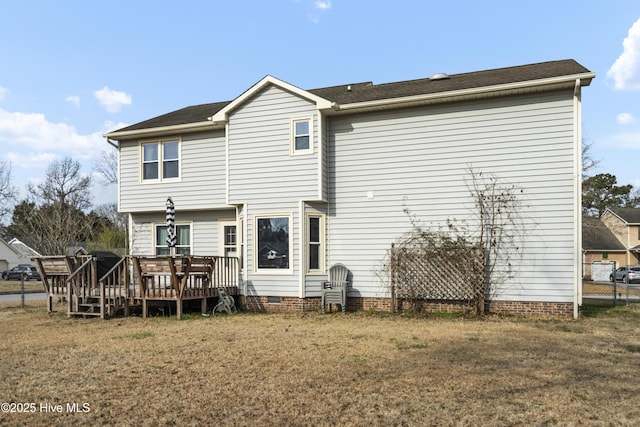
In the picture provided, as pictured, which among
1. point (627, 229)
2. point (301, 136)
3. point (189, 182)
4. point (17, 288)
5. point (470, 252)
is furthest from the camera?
point (627, 229)

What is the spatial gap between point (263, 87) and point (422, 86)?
13.9ft

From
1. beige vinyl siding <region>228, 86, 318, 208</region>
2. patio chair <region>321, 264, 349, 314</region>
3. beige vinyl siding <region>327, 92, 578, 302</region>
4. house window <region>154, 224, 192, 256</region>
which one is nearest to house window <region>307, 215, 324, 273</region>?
beige vinyl siding <region>327, 92, 578, 302</region>

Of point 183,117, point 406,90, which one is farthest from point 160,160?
point 406,90

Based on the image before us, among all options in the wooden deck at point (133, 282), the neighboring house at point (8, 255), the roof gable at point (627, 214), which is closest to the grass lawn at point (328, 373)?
the wooden deck at point (133, 282)

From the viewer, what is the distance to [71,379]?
5.96 meters

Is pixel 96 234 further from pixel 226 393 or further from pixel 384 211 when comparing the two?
pixel 226 393

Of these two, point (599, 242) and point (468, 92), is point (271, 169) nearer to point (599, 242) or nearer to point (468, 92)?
point (468, 92)

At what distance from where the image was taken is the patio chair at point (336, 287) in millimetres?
12258

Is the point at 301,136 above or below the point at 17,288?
above

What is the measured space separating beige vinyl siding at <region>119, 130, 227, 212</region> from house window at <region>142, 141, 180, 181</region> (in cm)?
20

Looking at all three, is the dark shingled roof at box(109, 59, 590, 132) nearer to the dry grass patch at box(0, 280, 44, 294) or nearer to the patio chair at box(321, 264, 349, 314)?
the patio chair at box(321, 264, 349, 314)

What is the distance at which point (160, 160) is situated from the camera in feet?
48.8

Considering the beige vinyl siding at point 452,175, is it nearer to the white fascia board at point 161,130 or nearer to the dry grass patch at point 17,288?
the white fascia board at point 161,130

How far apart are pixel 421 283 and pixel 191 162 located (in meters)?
7.50
